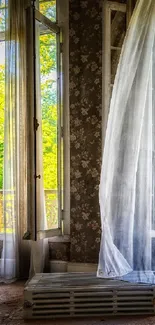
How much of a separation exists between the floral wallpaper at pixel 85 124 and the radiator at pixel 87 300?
0.82m

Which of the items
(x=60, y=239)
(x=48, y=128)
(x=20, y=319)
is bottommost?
(x=20, y=319)

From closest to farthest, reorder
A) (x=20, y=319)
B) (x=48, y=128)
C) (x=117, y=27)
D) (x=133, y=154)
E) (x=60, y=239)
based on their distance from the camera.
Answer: (x=20, y=319)
(x=133, y=154)
(x=117, y=27)
(x=48, y=128)
(x=60, y=239)

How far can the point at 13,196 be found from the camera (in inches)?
132

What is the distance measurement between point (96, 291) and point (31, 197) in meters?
0.94

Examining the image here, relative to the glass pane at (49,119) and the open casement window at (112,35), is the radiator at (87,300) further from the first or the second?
the open casement window at (112,35)

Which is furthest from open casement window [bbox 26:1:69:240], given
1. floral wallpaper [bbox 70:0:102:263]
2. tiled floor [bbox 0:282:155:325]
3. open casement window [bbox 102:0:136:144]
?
tiled floor [bbox 0:282:155:325]

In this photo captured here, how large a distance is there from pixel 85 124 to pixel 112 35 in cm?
82

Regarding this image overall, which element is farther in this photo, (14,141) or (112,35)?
(14,141)

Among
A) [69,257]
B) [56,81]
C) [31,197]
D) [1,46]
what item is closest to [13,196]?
[31,197]

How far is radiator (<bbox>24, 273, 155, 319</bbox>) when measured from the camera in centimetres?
244

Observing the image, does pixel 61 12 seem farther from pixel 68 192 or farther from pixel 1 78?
pixel 68 192

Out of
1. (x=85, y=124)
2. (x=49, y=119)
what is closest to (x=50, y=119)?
(x=49, y=119)

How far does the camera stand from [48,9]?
11.2 ft

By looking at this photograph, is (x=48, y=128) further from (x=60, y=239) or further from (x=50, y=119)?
(x=60, y=239)
